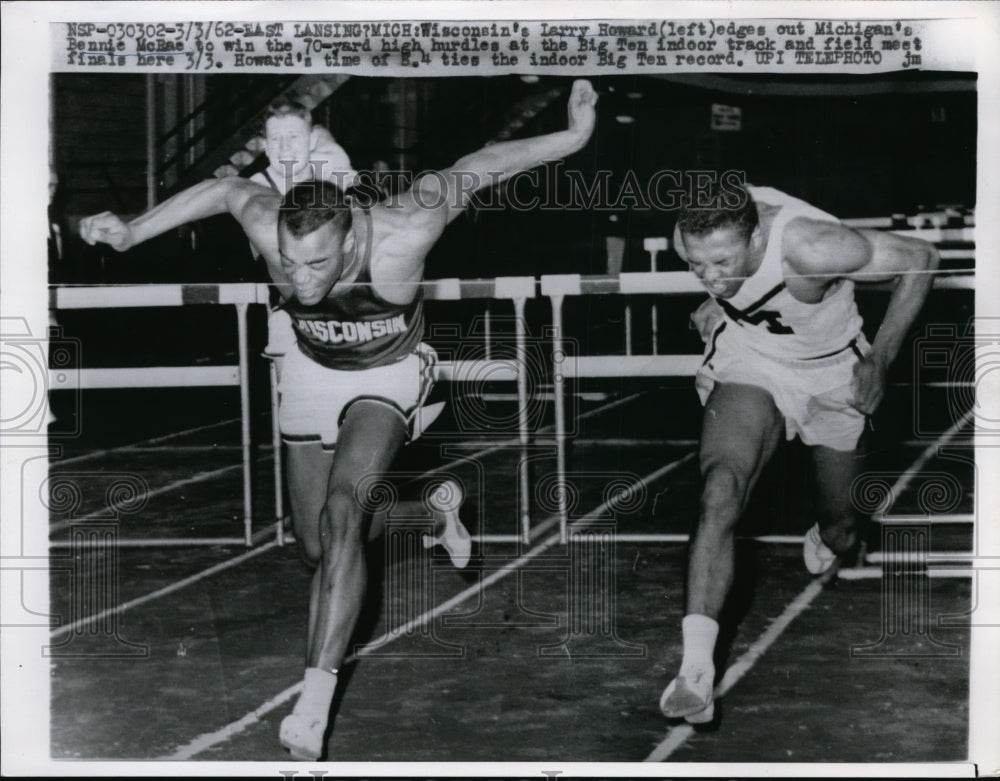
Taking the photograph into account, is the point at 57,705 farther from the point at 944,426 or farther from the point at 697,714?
the point at 944,426

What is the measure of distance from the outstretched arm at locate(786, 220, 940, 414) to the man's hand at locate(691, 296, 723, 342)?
33cm

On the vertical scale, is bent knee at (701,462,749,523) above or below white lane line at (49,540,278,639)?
above

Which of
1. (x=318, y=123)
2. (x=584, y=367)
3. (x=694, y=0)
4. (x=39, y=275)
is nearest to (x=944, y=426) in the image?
(x=584, y=367)

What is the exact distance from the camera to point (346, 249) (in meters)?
5.59

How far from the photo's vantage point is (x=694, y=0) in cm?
550

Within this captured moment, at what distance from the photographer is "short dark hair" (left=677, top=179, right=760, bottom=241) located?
A: 557 cm

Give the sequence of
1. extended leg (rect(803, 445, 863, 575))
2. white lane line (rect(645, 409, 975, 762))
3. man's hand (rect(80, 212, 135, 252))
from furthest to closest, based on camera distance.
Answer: extended leg (rect(803, 445, 863, 575)) < man's hand (rect(80, 212, 135, 252)) < white lane line (rect(645, 409, 975, 762))

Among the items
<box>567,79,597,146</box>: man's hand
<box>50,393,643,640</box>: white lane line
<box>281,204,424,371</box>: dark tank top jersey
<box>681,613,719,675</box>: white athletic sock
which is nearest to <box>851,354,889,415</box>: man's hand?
<box>50,393,643,640</box>: white lane line

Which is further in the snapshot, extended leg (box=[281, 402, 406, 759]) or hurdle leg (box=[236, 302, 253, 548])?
hurdle leg (box=[236, 302, 253, 548])

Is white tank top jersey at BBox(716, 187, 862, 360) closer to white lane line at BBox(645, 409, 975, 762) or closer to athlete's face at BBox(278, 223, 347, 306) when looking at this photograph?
white lane line at BBox(645, 409, 975, 762)

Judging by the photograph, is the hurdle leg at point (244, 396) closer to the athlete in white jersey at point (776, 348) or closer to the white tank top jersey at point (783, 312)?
the athlete in white jersey at point (776, 348)

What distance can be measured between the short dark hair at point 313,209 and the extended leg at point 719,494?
1527 mm

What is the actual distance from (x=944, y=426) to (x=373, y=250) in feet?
7.22

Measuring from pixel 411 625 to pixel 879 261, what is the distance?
2.19 m
